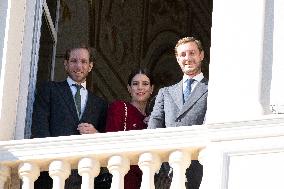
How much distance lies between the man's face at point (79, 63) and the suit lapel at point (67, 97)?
0.11 metres

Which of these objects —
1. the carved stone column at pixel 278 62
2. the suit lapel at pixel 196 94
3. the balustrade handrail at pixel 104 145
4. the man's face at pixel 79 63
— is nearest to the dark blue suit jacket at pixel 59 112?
the man's face at pixel 79 63

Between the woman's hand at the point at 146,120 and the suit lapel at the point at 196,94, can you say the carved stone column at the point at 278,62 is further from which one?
the woman's hand at the point at 146,120

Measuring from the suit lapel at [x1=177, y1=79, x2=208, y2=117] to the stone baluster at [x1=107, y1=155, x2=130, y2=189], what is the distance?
65 cm

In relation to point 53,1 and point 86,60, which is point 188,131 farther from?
point 53,1

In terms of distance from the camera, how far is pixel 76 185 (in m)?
11.1

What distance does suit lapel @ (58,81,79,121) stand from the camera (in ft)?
38.2

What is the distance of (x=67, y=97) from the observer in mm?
11734

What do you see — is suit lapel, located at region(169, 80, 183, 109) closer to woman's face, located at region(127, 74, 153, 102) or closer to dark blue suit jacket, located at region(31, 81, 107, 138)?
woman's face, located at region(127, 74, 153, 102)

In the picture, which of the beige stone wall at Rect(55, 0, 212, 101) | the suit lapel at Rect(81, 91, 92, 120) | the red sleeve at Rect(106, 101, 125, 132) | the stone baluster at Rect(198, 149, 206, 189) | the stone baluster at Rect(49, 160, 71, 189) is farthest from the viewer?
the beige stone wall at Rect(55, 0, 212, 101)

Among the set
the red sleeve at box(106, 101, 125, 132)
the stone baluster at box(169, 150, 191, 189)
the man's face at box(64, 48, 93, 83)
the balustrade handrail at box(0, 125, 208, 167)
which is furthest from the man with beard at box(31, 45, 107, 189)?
the stone baluster at box(169, 150, 191, 189)

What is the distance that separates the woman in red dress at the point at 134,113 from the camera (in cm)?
1108

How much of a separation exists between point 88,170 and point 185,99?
103cm

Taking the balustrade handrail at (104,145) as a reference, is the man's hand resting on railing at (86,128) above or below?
above

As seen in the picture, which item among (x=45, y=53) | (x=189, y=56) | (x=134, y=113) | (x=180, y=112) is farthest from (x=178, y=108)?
(x=45, y=53)
